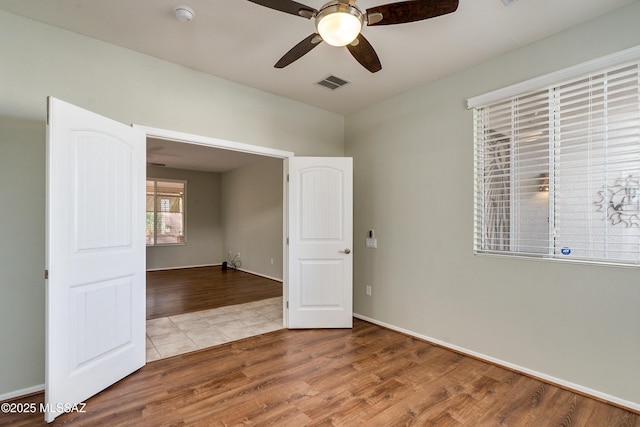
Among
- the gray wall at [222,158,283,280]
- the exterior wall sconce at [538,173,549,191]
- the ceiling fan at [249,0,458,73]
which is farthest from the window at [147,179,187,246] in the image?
the exterior wall sconce at [538,173,549,191]

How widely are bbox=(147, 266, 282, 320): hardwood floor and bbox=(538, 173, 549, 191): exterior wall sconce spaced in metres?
4.25

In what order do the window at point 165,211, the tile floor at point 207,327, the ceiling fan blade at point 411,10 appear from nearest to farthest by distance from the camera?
the ceiling fan blade at point 411,10 → the tile floor at point 207,327 → the window at point 165,211

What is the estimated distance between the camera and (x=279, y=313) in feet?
14.3

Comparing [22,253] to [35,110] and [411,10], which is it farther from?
[411,10]

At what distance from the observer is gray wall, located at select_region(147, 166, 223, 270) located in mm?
8156

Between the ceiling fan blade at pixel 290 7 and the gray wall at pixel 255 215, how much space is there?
191 inches

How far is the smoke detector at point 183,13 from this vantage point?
2.23m

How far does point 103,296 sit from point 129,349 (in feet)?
1.86

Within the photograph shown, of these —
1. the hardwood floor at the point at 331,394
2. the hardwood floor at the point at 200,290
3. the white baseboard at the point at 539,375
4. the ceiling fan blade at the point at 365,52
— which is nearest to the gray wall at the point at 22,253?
the hardwood floor at the point at 331,394

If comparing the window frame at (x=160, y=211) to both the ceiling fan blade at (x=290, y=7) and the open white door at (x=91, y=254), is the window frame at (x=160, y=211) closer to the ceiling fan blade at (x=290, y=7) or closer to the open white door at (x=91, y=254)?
the open white door at (x=91, y=254)

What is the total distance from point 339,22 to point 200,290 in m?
5.39

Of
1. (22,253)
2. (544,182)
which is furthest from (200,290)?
(544,182)

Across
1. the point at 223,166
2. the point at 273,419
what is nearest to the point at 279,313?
the point at 273,419

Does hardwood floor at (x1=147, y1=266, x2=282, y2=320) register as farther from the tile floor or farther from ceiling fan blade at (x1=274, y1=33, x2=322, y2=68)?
ceiling fan blade at (x1=274, y1=33, x2=322, y2=68)
